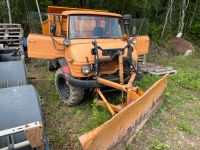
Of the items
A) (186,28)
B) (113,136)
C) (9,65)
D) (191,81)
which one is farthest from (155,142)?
(186,28)

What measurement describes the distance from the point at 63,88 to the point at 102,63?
49.3 inches

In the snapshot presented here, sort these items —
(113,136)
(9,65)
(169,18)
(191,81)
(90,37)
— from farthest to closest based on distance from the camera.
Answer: (169,18), (191,81), (90,37), (9,65), (113,136)

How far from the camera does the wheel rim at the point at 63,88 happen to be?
5122mm

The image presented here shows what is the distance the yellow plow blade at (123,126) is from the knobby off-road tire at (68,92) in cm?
140

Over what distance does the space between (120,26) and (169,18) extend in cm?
956

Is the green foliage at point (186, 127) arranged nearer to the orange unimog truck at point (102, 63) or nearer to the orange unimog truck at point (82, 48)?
the orange unimog truck at point (102, 63)

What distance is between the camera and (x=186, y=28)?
14938 millimetres

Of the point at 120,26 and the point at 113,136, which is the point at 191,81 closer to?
the point at 120,26

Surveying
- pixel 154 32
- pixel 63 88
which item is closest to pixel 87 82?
pixel 63 88

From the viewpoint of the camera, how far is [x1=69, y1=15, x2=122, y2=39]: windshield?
16.5 feet

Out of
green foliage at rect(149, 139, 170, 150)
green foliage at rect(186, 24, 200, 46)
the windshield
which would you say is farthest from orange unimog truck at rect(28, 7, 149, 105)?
green foliage at rect(186, 24, 200, 46)

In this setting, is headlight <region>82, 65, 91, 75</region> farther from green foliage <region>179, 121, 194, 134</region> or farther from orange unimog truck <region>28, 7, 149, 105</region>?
green foliage <region>179, 121, 194, 134</region>

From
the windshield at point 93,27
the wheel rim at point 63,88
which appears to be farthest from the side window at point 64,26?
the wheel rim at point 63,88

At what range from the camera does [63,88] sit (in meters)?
5.32
